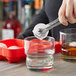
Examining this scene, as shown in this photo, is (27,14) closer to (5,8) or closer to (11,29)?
(11,29)

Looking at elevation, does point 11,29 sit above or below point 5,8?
below

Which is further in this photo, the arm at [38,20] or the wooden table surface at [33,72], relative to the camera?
the arm at [38,20]

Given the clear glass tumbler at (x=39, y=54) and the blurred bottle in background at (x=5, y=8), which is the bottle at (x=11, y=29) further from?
the clear glass tumbler at (x=39, y=54)

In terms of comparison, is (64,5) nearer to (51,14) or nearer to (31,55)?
(31,55)

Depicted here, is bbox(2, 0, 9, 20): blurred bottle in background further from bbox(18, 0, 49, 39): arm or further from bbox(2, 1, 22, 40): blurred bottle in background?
bbox(18, 0, 49, 39): arm

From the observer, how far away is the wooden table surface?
657mm

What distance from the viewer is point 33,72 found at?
2.21 feet

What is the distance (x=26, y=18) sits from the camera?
2.09 m

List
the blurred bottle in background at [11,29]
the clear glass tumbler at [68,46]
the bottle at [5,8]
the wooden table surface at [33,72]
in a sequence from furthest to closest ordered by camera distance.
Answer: the bottle at [5,8], the blurred bottle in background at [11,29], the clear glass tumbler at [68,46], the wooden table surface at [33,72]

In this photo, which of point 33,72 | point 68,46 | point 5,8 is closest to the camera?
point 33,72

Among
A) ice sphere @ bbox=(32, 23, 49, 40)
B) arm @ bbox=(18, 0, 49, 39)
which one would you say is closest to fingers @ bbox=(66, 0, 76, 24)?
ice sphere @ bbox=(32, 23, 49, 40)

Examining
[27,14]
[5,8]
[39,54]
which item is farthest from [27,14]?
[39,54]

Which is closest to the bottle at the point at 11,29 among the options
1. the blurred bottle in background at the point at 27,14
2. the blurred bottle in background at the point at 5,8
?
the blurred bottle in background at the point at 27,14

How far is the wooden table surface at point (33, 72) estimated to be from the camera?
66cm
